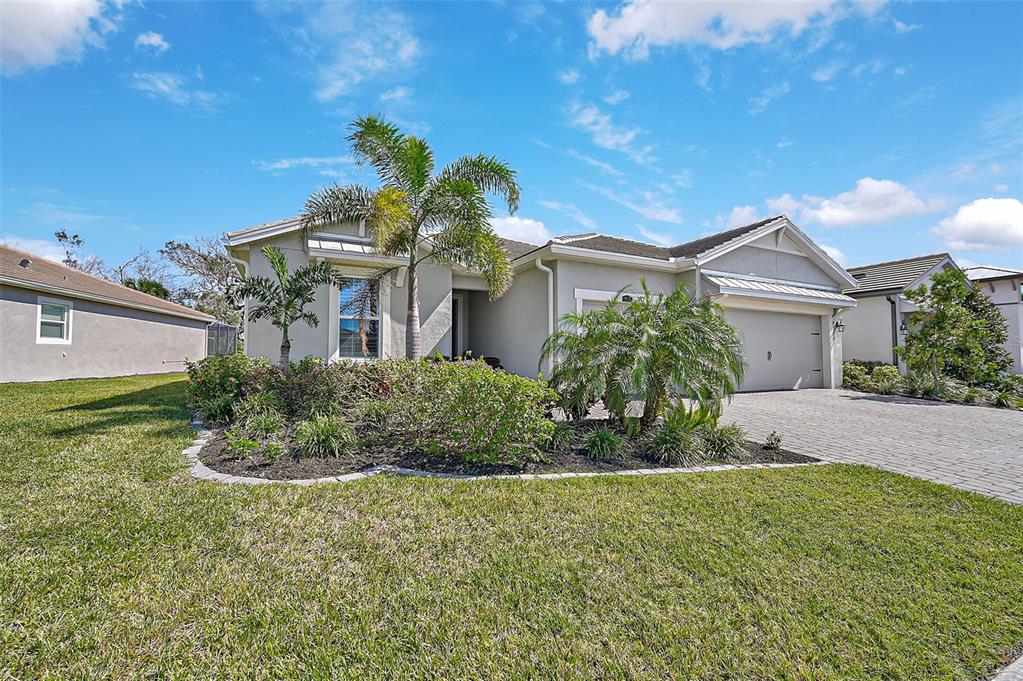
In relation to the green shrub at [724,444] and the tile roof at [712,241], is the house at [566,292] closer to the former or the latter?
the tile roof at [712,241]

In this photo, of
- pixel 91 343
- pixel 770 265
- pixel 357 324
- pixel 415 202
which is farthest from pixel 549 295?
pixel 91 343

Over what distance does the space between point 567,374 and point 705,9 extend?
7280mm

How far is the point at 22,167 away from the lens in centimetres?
1697

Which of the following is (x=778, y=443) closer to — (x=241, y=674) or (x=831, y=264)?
(x=241, y=674)

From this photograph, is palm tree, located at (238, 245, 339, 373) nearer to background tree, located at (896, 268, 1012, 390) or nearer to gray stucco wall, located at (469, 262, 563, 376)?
gray stucco wall, located at (469, 262, 563, 376)

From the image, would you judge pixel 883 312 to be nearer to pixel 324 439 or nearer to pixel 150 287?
pixel 324 439

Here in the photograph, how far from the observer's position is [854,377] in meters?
15.4

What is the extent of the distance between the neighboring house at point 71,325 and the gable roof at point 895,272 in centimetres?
2894

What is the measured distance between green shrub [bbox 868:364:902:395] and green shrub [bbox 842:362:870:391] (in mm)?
268

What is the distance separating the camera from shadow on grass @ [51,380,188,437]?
7.05m

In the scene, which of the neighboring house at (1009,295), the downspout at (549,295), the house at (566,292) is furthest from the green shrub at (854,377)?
the downspout at (549,295)

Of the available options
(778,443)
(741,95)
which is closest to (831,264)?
(741,95)

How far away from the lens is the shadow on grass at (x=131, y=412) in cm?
705

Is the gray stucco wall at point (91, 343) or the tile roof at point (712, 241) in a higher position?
the tile roof at point (712, 241)
